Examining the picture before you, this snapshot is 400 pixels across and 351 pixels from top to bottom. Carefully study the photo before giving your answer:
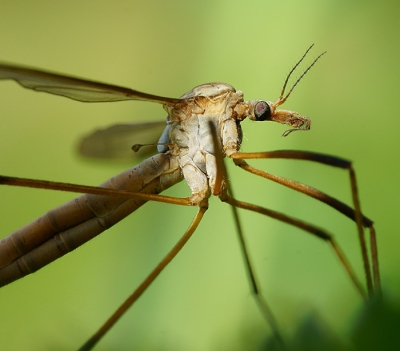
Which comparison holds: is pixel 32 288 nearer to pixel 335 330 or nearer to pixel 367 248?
pixel 367 248

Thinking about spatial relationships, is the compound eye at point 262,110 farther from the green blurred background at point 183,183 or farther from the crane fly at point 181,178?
the green blurred background at point 183,183

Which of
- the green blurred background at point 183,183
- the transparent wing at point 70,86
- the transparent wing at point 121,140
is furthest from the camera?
the transparent wing at point 121,140

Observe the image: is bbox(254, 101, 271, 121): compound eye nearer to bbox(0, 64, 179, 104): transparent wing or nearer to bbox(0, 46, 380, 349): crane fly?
bbox(0, 46, 380, 349): crane fly

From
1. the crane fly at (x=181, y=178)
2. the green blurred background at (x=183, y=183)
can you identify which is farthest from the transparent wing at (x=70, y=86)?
the green blurred background at (x=183, y=183)

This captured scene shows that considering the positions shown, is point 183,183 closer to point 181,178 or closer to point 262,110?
point 181,178

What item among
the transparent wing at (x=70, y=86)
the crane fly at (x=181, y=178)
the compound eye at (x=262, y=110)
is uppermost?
the transparent wing at (x=70, y=86)

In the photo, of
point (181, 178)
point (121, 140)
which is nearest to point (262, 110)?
point (181, 178)
